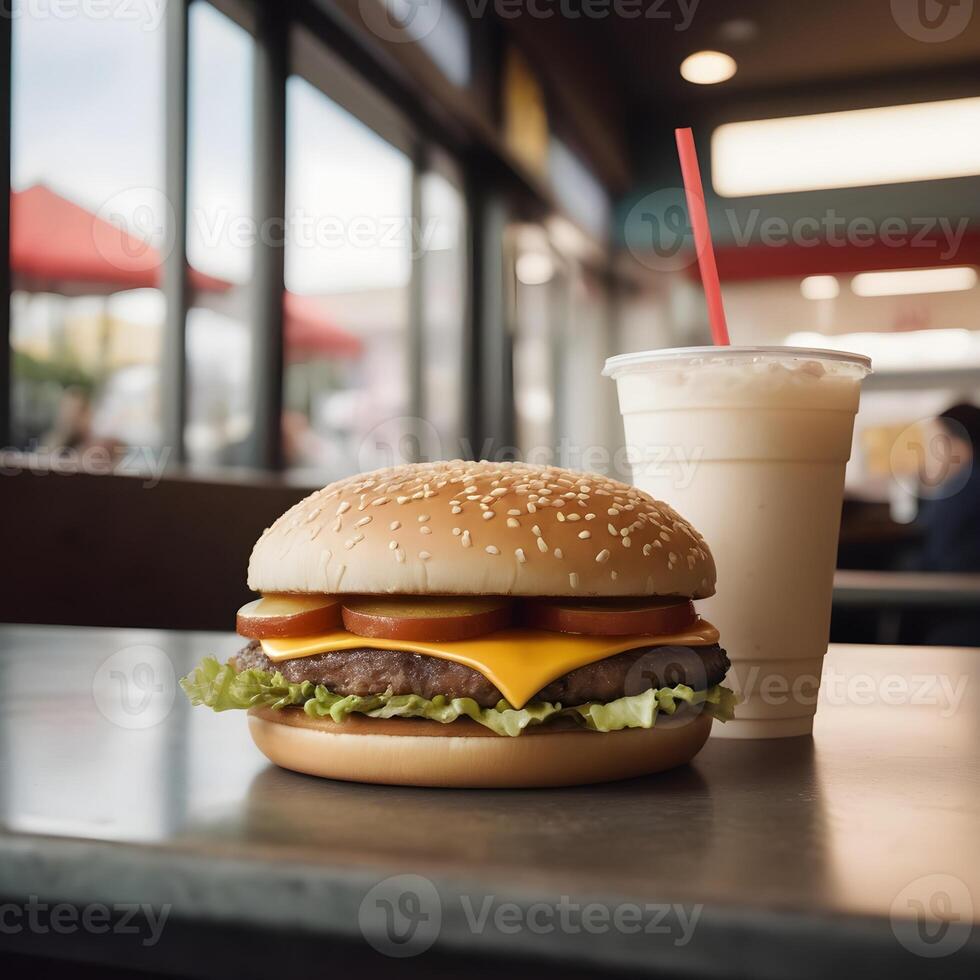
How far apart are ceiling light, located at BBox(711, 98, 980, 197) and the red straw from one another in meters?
7.21

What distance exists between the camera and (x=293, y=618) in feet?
3.39

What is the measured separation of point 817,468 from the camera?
4.12 feet

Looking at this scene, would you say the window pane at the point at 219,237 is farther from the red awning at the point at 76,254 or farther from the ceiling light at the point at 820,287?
the ceiling light at the point at 820,287

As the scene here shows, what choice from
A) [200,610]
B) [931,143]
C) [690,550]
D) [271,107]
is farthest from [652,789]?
[931,143]

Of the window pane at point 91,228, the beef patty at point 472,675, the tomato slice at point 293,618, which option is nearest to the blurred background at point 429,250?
the window pane at point 91,228

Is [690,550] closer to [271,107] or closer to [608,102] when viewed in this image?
[271,107]

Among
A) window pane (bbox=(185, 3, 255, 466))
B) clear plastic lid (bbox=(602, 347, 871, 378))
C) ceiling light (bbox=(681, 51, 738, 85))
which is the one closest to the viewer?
clear plastic lid (bbox=(602, 347, 871, 378))

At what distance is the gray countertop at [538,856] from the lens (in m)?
0.63

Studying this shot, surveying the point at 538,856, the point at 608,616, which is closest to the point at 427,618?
the point at 608,616

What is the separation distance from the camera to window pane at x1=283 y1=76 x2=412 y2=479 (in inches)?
227

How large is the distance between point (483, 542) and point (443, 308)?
7243mm

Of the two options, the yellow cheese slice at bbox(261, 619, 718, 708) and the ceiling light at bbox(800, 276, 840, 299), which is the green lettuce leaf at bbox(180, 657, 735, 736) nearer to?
the yellow cheese slice at bbox(261, 619, 718, 708)

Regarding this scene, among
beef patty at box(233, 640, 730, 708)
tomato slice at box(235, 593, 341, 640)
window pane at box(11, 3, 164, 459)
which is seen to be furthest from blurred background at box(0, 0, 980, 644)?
beef patty at box(233, 640, 730, 708)

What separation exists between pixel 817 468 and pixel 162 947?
0.86 meters
